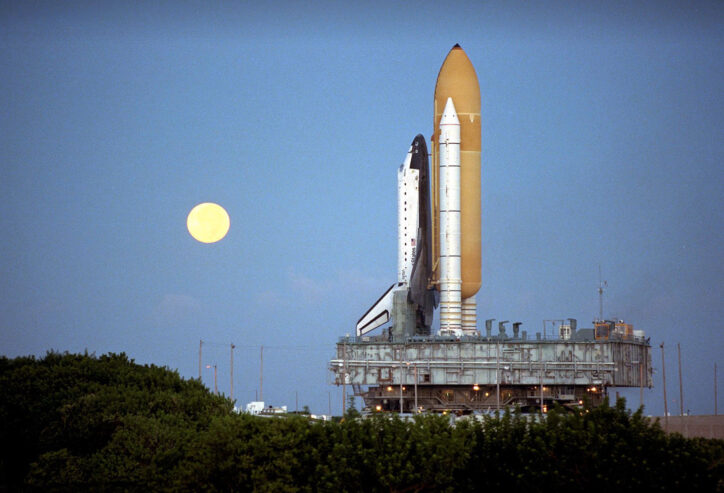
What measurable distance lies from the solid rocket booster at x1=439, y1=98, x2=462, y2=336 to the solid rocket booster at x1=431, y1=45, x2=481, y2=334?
0.71 m

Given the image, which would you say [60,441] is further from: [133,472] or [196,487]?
[196,487]

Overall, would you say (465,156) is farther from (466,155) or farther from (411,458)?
(411,458)

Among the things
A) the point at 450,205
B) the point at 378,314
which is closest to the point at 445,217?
Answer: the point at 450,205

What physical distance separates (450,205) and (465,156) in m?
3.09

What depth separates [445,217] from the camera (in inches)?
2152

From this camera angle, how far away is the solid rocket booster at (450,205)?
54.4 meters

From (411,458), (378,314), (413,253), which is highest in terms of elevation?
(413,253)

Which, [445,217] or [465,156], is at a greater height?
[465,156]

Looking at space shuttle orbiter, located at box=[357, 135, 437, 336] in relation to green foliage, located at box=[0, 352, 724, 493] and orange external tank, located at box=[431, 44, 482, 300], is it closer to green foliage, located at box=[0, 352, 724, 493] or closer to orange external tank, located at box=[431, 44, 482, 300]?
orange external tank, located at box=[431, 44, 482, 300]

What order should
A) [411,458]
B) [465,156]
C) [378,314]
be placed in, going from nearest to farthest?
1. [411,458]
2. [465,156]
3. [378,314]

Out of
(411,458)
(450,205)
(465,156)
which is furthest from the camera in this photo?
(465,156)

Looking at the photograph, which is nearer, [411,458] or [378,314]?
[411,458]

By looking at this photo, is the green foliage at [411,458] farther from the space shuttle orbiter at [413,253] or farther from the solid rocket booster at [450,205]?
the space shuttle orbiter at [413,253]

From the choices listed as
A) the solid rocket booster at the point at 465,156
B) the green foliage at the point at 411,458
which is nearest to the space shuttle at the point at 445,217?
the solid rocket booster at the point at 465,156
